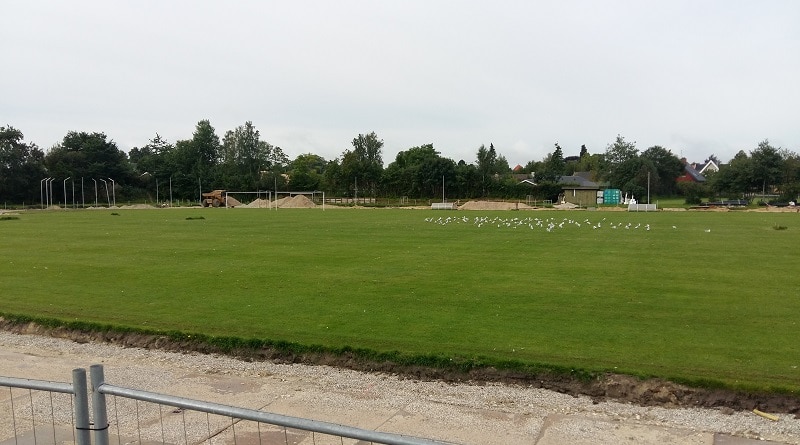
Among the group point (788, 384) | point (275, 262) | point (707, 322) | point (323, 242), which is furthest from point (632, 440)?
point (323, 242)

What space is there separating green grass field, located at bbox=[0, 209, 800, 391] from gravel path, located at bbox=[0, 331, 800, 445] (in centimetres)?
96

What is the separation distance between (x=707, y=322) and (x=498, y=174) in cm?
10863

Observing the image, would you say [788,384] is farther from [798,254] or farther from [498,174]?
[498,174]

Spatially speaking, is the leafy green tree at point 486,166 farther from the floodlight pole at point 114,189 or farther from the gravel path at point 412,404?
the gravel path at point 412,404

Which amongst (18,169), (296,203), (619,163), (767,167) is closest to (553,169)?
(619,163)

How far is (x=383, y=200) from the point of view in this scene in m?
105

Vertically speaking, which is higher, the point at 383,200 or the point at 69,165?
the point at 69,165

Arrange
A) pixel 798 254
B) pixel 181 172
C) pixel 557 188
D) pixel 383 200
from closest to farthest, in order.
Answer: pixel 798 254
pixel 557 188
pixel 383 200
pixel 181 172

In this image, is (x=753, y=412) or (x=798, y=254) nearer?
(x=753, y=412)

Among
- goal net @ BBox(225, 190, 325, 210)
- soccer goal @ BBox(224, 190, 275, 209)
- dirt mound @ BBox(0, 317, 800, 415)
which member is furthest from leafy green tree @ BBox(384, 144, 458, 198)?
dirt mound @ BBox(0, 317, 800, 415)

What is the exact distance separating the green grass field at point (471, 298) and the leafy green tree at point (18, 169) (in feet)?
257

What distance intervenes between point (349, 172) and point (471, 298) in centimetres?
9351

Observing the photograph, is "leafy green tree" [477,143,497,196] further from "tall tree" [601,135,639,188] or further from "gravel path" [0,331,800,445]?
"gravel path" [0,331,800,445]

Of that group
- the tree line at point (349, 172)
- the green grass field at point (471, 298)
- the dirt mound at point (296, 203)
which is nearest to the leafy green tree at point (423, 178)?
the tree line at point (349, 172)
